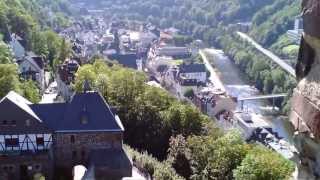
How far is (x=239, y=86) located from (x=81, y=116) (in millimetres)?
61794

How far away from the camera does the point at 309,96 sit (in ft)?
12.7

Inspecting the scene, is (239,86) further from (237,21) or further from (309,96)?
(309,96)

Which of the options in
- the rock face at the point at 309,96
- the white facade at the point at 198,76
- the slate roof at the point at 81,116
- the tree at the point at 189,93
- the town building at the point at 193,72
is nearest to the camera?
the rock face at the point at 309,96

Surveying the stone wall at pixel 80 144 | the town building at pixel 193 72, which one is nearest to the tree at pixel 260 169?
the stone wall at pixel 80 144

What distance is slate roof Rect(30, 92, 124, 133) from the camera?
1089 inches

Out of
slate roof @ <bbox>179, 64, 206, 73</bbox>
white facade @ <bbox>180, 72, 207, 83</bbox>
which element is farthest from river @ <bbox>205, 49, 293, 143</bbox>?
slate roof @ <bbox>179, 64, 206, 73</bbox>

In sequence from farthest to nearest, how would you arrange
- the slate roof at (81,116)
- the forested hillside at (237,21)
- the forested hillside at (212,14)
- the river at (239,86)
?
the forested hillside at (212,14) < the forested hillside at (237,21) < the river at (239,86) < the slate roof at (81,116)

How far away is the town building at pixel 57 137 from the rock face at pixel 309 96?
2223cm

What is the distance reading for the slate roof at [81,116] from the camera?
27656 millimetres

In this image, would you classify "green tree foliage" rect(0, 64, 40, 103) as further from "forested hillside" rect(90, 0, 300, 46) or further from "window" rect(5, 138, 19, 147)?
"forested hillside" rect(90, 0, 300, 46)

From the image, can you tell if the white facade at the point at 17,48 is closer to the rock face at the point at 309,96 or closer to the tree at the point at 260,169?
the tree at the point at 260,169

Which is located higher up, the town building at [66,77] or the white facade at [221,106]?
the town building at [66,77]

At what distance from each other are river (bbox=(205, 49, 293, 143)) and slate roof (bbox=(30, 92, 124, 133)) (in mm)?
27260

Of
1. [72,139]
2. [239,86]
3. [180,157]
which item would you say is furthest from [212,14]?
[72,139]
